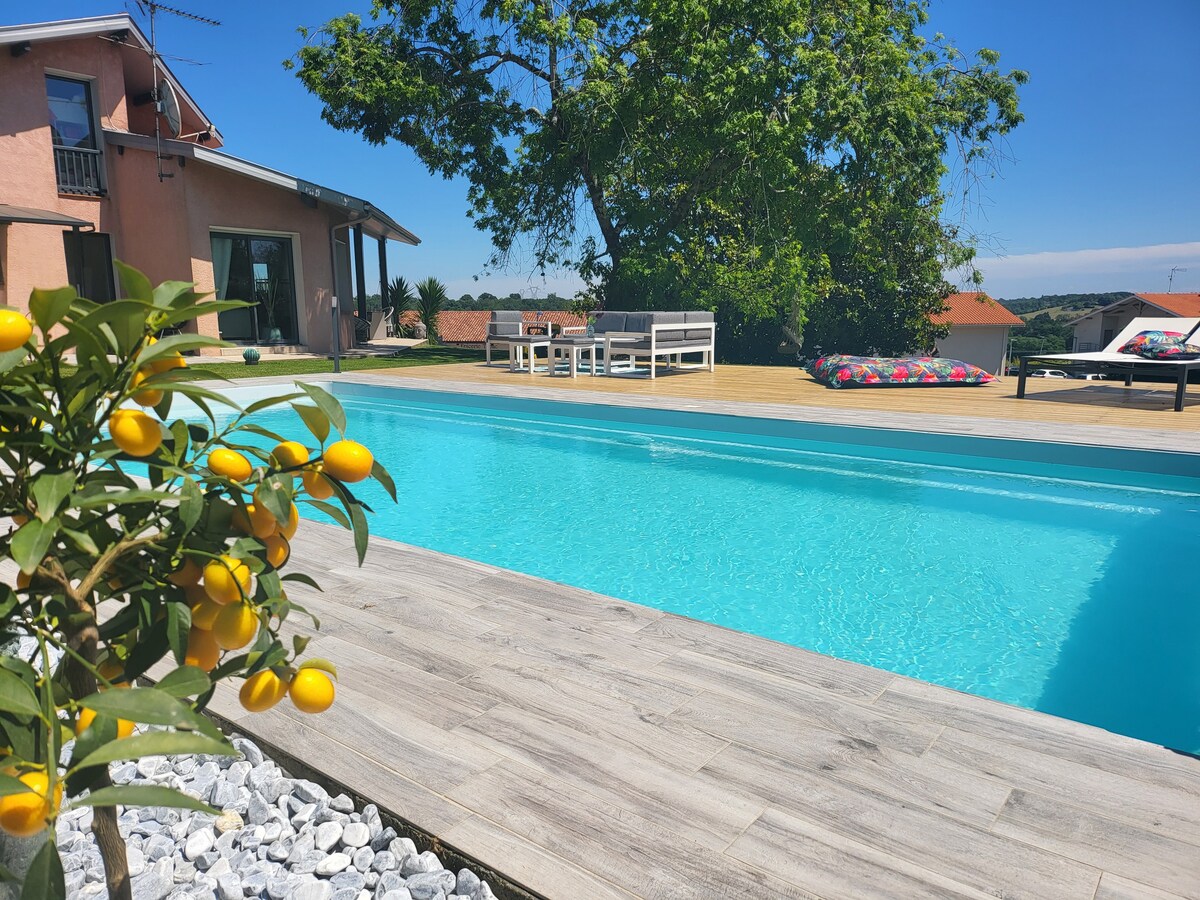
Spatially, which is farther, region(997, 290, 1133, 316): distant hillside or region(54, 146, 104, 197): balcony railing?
region(997, 290, 1133, 316): distant hillside

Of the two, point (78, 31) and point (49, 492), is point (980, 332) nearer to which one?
point (78, 31)

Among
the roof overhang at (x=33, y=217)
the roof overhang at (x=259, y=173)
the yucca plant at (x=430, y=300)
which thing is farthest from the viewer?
the yucca plant at (x=430, y=300)

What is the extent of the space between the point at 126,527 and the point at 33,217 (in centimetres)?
1272

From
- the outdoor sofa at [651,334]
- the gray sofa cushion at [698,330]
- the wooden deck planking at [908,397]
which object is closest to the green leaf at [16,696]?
the wooden deck planking at [908,397]

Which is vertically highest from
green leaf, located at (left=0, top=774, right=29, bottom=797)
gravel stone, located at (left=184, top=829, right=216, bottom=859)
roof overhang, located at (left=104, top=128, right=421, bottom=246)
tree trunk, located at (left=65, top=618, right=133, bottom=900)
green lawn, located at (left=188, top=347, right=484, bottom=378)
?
roof overhang, located at (left=104, top=128, right=421, bottom=246)

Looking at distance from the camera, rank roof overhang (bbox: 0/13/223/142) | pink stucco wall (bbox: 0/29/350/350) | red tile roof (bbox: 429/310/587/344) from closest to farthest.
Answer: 1. roof overhang (bbox: 0/13/223/142)
2. pink stucco wall (bbox: 0/29/350/350)
3. red tile roof (bbox: 429/310/587/344)

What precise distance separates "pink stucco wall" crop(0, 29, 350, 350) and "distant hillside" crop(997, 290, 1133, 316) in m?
46.0

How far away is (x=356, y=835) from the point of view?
167 centimetres

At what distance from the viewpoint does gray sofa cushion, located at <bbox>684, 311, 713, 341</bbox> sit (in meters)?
11.4

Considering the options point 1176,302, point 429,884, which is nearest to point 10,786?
point 429,884

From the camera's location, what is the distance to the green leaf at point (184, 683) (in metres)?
0.61

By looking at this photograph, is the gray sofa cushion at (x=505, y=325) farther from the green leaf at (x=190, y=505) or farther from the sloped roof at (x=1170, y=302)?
the sloped roof at (x=1170, y=302)

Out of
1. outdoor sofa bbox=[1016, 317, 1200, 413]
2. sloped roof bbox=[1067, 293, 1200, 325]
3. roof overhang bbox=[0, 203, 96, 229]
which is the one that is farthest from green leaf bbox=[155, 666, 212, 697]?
sloped roof bbox=[1067, 293, 1200, 325]

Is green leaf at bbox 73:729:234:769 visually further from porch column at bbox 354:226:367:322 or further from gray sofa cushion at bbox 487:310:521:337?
porch column at bbox 354:226:367:322
